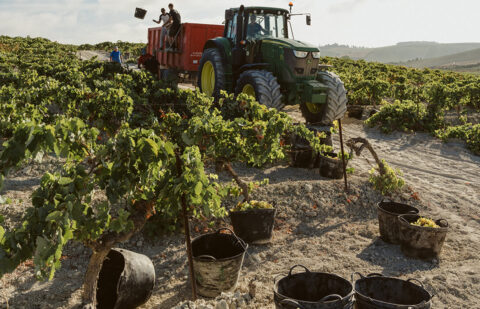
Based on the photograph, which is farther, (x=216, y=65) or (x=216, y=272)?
(x=216, y=65)

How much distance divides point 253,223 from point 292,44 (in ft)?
16.1

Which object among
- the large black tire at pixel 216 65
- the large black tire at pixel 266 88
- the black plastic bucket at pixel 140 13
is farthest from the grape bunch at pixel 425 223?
the black plastic bucket at pixel 140 13

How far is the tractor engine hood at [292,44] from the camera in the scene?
8.56 meters

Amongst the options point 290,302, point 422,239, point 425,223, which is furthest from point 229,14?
point 290,302

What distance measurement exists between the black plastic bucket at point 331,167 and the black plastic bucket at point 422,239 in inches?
87.9

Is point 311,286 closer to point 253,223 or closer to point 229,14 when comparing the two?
point 253,223

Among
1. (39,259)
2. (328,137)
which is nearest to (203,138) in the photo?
(39,259)

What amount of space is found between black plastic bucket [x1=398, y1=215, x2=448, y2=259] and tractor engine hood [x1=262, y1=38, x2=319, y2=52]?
15.5ft

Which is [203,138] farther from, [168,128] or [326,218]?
[326,218]

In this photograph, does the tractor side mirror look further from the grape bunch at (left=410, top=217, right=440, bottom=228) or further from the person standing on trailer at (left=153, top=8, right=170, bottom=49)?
the grape bunch at (left=410, top=217, right=440, bottom=228)

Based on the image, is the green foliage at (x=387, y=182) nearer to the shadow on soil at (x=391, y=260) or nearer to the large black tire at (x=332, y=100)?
the shadow on soil at (x=391, y=260)

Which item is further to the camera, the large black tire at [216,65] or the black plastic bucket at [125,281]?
the large black tire at [216,65]

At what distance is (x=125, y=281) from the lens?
3641mm

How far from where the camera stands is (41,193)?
2.88 metres
